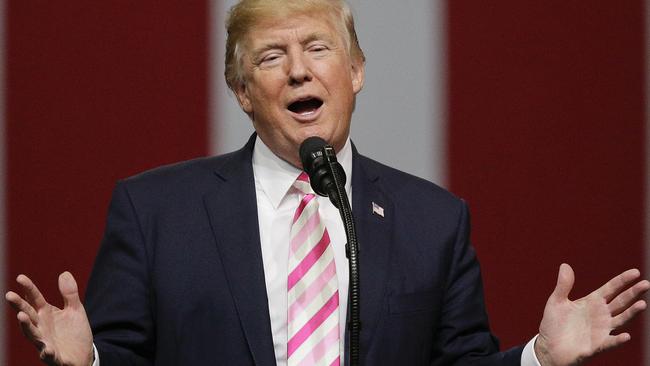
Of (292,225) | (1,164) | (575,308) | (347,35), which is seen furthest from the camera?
(1,164)

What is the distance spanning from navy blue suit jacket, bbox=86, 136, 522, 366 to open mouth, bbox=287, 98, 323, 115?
0.38 ft

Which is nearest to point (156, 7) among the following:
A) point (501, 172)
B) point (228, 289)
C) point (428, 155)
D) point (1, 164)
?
point (1, 164)

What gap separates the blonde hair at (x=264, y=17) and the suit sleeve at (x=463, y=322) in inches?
16.4

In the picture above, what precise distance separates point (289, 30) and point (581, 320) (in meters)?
0.69

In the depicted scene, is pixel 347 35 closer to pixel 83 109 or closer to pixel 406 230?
pixel 406 230

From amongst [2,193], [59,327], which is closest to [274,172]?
[59,327]

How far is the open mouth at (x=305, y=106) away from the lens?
2031mm

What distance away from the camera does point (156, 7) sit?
110 inches

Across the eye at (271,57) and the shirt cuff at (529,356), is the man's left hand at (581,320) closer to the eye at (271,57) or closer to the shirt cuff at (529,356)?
the shirt cuff at (529,356)

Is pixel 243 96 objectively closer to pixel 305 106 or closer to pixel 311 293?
pixel 305 106

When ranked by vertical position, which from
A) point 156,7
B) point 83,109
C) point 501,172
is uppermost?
point 156,7

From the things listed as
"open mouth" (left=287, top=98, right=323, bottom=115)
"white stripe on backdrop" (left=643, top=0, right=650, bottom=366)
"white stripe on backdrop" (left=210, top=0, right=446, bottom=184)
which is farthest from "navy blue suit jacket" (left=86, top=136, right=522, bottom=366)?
"white stripe on backdrop" (left=643, top=0, right=650, bottom=366)

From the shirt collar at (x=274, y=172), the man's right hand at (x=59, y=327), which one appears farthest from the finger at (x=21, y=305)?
the shirt collar at (x=274, y=172)

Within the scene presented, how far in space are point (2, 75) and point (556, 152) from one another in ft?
4.33
